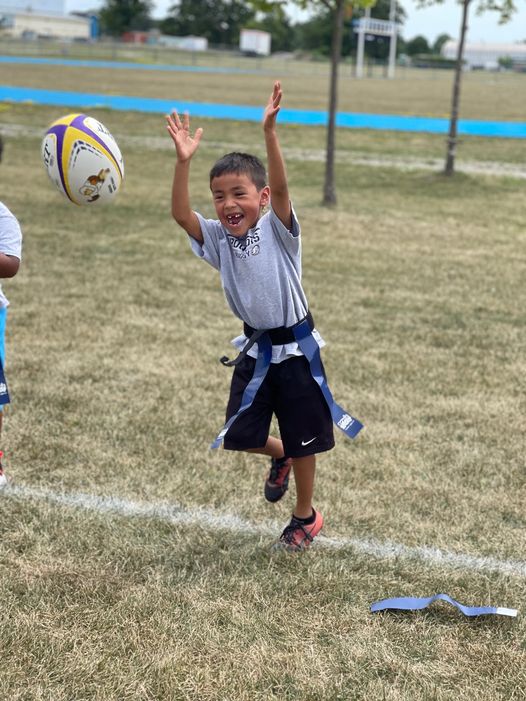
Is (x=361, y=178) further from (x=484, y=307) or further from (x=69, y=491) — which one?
(x=69, y=491)

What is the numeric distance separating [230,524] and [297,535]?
35 cm

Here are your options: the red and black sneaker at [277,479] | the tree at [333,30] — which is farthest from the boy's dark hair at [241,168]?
the tree at [333,30]

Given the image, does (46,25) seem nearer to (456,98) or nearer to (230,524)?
(456,98)

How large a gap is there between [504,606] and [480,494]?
0.92 metres

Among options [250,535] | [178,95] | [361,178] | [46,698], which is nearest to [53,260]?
[250,535]

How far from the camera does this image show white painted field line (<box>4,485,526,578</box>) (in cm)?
347

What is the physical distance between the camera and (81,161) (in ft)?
13.4

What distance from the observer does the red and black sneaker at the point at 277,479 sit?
12.6 feet

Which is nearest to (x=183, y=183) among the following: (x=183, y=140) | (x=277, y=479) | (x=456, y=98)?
(x=183, y=140)

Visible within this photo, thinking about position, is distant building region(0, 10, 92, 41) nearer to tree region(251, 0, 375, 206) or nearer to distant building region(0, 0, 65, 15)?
distant building region(0, 0, 65, 15)

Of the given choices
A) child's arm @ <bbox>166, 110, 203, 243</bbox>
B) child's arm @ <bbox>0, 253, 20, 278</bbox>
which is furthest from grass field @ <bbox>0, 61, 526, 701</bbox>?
child's arm @ <bbox>166, 110, 203, 243</bbox>

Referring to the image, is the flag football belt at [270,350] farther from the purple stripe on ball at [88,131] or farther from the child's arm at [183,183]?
the purple stripe on ball at [88,131]

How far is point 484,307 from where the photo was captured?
7199 millimetres

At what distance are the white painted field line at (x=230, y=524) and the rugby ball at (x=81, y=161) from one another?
143cm
